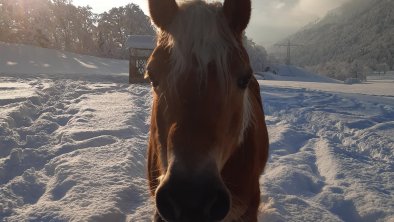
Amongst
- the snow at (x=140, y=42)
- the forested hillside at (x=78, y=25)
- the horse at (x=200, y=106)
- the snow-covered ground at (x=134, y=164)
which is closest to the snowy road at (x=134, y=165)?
the snow-covered ground at (x=134, y=164)

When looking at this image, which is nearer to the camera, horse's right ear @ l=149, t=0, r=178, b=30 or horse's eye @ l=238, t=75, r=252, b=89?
horse's eye @ l=238, t=75, r=252, b=89

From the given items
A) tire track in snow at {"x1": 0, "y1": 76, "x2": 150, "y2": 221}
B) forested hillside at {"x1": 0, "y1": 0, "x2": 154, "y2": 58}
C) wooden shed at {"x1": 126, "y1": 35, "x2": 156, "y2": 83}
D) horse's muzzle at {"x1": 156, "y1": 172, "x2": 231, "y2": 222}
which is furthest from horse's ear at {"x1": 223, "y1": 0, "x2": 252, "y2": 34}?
forested hillside at {"x1": 0, "y1": 0, "x2": 154, "y2": 58}

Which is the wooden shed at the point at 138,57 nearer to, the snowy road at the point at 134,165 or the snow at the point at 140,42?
the snow at the point at 140,42

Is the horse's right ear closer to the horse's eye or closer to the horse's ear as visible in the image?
the horse's ear

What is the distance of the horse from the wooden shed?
17301mm

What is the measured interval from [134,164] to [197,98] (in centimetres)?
339

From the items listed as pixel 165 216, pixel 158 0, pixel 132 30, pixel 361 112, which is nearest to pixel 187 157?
pixel 165 216

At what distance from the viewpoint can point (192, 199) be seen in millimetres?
1536

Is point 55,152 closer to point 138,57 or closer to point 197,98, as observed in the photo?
point 197,98

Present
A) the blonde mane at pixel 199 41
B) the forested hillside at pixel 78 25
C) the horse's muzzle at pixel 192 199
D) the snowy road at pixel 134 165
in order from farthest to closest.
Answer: the forested hillside at pixel 78 25
the snowy road at pixel 134 165
the blonde mane at pixel 199 41
the horse's muzzle at pixel 192 199

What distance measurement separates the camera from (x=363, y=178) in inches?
181

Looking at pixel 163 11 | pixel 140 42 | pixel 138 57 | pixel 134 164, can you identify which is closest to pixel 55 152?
pixel 134 164

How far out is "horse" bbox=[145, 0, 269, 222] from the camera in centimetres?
158

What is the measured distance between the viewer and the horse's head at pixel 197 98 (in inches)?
62.2
